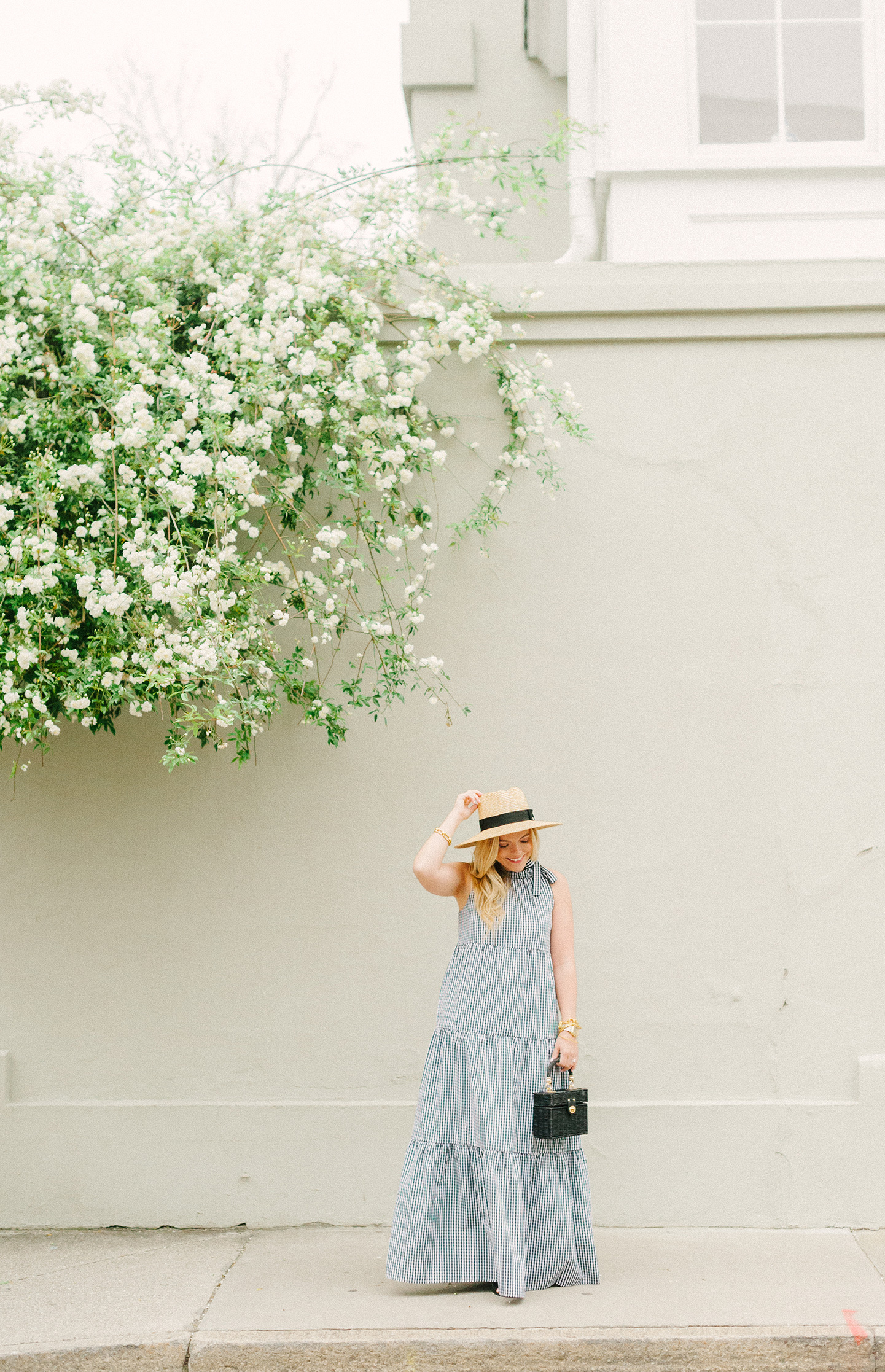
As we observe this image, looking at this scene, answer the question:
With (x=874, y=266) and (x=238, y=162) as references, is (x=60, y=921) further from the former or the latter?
(x=874, y=266)

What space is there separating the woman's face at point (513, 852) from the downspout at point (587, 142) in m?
3.03

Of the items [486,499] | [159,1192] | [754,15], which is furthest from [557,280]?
[159,1192]

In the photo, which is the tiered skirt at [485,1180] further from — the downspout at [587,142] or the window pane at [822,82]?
the window pane at [822,82]

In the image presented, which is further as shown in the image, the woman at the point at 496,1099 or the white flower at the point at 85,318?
the white flower at the point at 85,318

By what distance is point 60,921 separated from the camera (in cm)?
484

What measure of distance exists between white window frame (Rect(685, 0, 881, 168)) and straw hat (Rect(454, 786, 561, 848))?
121 inches

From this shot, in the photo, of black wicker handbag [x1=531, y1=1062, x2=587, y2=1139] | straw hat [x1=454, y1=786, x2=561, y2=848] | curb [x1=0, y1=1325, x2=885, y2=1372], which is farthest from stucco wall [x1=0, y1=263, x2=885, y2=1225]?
curb [x1=0, y1=1325, x2=885, y2=1372]

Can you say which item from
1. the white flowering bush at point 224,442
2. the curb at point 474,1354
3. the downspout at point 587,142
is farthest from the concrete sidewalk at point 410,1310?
the downspout at point 587,142

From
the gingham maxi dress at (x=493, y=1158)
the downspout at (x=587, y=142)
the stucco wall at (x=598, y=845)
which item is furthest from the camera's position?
the downspout at (x=587, y=142)

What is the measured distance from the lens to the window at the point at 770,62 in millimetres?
5348

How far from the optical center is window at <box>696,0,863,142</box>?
211 inches

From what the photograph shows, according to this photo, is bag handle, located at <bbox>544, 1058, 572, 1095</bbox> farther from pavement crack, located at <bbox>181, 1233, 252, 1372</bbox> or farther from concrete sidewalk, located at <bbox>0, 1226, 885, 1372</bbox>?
pavement crack, located at <bbox>181, 1233, 252, 1372</bbox>

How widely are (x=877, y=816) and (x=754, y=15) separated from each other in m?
3.65

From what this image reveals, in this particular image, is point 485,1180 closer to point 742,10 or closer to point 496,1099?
point 496,1099
